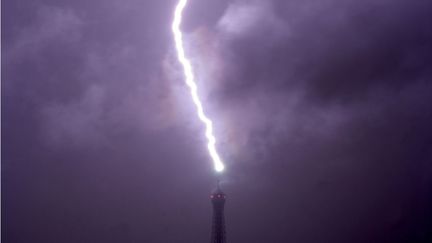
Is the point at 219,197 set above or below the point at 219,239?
above
